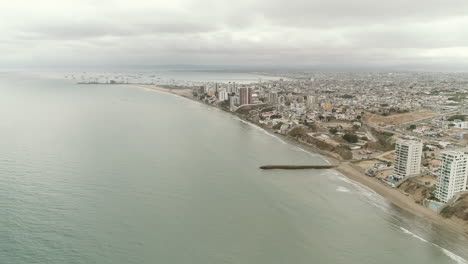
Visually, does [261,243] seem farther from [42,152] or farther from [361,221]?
[42,152]

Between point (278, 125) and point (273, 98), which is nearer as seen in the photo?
point (278, 125)

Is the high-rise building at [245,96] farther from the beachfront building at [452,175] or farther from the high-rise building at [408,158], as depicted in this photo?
the beachfront building at [452,175]

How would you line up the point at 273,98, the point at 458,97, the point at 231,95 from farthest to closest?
1. the point at 231,95
2. the point at 273,98
3. the point at 458,97

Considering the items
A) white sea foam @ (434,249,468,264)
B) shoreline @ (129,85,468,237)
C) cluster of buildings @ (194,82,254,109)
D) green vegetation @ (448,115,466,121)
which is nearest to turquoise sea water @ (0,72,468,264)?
white sea foam @ (434,249,468,264)

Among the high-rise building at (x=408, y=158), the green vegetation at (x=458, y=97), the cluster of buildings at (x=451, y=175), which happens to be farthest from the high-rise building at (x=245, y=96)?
the cluster of buildings at (x=451, y=175)

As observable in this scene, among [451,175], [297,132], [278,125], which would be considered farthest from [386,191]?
[278,125]

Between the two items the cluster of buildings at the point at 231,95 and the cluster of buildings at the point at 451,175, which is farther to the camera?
the cluster of buildings at the point at 231,95

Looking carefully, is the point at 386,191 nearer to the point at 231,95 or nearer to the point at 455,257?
the point at 455,257
